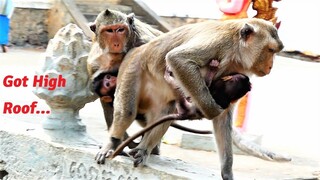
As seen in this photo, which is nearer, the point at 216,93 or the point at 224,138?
the point at 216,93

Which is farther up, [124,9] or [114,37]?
[114,37]

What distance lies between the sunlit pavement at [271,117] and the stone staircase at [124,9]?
1.31 meters

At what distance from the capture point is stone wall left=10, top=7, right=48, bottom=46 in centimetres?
1568

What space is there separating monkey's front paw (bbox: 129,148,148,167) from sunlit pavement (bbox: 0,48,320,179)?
0.53 meters

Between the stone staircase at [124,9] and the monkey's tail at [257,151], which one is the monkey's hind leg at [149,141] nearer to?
the monkey's tail at [257,151]

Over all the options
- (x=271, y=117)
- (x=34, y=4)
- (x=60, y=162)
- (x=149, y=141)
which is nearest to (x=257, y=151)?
(x=149, y=141)

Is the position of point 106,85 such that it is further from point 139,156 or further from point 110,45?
point 139,156

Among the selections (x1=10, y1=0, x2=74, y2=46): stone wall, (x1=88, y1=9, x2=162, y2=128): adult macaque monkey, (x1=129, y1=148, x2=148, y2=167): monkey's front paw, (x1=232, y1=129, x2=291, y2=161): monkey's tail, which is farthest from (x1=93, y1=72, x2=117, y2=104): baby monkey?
(x1=10, y1=0, x2=74, y2=46): stone wall

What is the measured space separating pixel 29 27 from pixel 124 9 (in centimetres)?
188

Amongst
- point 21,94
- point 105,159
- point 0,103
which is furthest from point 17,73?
point 105,159

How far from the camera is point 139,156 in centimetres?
507

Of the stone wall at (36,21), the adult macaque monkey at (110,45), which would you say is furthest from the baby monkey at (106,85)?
the stone wall at (36,21)

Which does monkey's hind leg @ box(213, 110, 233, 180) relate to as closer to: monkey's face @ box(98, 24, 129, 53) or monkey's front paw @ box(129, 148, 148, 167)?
monkey's front paw @ box(129, 148, 148, 167)

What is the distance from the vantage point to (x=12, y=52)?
14898 millimetres
